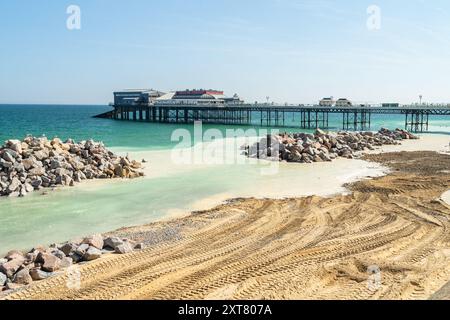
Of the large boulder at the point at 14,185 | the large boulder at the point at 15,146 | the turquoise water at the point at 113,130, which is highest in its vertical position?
the large boulder at the point at 15,146

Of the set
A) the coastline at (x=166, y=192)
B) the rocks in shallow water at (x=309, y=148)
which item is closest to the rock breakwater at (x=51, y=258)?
the coastline at (x=166, y=192)

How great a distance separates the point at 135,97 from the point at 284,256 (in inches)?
3467

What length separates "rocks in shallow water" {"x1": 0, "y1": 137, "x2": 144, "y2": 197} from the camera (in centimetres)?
1812

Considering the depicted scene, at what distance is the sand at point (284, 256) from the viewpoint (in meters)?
7.72

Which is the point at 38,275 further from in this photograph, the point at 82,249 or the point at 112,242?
the point at 112,242

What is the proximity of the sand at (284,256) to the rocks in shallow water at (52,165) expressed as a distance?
7881mm

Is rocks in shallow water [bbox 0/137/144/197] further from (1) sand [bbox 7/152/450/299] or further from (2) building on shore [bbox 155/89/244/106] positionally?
A: (2) building on shore [bbox 155/89/244/106]

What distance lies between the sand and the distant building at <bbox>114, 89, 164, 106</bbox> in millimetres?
78567

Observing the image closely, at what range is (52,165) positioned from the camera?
19859 millimetres

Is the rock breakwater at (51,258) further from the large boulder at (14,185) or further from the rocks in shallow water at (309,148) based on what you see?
the rocks in shallow water at (309,148)

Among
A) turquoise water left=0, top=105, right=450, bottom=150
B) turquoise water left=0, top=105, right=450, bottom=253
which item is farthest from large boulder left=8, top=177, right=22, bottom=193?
turquoise water left=0, top=105, right=450, bottom=150

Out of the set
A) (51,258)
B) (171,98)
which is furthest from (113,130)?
(51,258)
